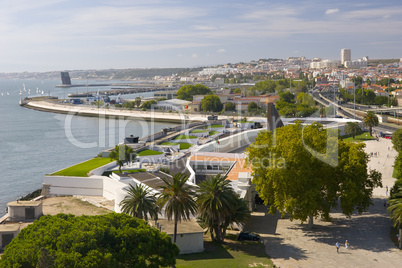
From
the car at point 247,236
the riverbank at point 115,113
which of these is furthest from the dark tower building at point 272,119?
the riverbank at point 115,113

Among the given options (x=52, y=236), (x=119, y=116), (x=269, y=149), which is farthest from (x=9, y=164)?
(x=119, y=116)

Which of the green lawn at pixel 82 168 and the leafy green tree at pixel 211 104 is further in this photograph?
the leafy green tree at pixel 211 104

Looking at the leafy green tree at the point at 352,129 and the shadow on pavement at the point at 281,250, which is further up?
the leafy green tree at the point at 352,129

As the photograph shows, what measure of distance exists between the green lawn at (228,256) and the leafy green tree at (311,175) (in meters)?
1.94

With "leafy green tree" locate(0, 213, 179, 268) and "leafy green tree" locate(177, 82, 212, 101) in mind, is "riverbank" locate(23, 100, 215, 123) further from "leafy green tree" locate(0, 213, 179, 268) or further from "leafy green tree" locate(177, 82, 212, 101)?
"leafy green tree" locate(0, 213, 179, 268)

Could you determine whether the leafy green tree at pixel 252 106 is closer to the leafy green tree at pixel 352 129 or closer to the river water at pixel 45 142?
the river water at pixel 45 142

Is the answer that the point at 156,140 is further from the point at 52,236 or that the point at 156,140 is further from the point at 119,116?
the point at 119,116

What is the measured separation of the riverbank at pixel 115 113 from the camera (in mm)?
58719

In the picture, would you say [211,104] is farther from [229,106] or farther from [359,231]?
[359,231]

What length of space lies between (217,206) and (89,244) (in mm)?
5117

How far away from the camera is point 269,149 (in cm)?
1633

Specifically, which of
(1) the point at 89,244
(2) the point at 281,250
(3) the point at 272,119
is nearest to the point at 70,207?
(2) the point at 281,250

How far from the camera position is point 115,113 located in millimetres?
67000

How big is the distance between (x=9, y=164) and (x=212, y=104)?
35.0 m
